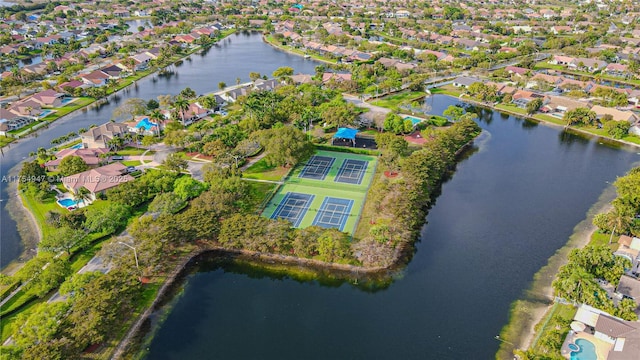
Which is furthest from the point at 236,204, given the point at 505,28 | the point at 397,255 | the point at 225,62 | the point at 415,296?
the point at 505,28

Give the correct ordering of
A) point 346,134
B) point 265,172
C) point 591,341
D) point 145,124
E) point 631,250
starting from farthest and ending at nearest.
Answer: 1. point 145,124
2. point 346,134
3. point 265,172
4. point 631,250
5. point 591,341

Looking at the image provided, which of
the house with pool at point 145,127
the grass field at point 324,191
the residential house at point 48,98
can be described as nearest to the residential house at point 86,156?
the house with pool at point 145,127

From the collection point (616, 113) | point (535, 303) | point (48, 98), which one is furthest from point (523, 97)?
point (48, 98)

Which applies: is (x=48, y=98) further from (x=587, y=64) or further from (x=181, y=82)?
(x=587, y=64)

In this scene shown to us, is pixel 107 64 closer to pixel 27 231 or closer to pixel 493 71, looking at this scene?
pixel 27 231

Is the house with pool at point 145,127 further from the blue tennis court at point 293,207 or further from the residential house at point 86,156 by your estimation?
the blue tennis court at point 293,207
